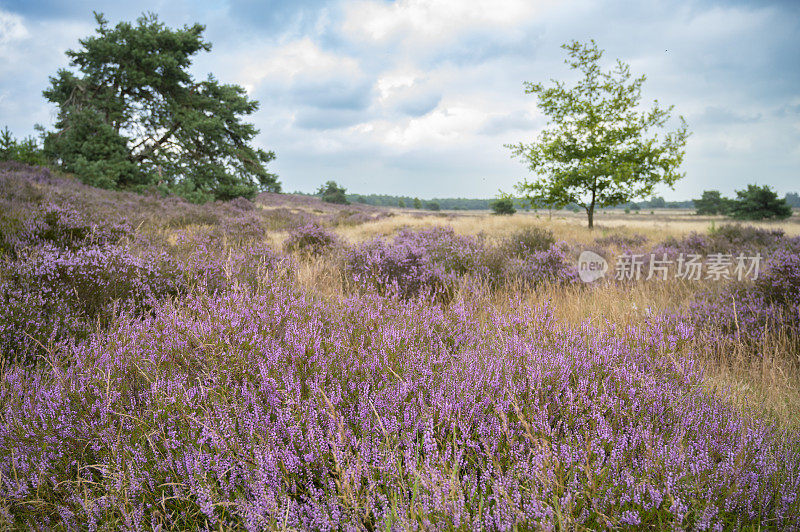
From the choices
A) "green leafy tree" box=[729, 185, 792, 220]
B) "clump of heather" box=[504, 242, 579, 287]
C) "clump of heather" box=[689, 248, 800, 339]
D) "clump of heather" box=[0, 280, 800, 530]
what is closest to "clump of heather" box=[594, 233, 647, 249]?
"clump of heather" box=[504, 242, 579, 287]

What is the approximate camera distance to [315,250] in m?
7.83

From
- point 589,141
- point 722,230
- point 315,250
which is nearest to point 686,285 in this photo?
point 315,250

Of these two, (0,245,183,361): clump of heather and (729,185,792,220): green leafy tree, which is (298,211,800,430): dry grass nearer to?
(0,245,183,361): clump of heather

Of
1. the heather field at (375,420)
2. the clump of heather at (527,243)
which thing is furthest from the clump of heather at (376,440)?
the clump of heather at (527,243)

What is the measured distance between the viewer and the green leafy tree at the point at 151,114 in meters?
16.7

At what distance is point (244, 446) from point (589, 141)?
1590cm

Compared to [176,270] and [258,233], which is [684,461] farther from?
[258,233]

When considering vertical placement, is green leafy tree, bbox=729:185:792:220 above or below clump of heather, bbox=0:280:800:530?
above

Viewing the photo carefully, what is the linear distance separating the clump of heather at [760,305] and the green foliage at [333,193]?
4371 centimetres

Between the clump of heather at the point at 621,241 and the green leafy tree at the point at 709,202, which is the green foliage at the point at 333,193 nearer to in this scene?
the clump of heather at the point at 621,241

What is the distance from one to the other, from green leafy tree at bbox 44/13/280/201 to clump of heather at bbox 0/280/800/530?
16.3 meters

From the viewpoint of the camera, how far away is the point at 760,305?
145 inches

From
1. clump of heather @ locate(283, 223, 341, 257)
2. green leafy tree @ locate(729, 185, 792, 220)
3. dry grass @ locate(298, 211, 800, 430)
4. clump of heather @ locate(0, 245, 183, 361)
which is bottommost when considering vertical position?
dry grass @ locate(298, 211, 800, 430)

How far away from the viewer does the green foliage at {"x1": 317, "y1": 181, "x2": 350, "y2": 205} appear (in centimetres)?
4755
